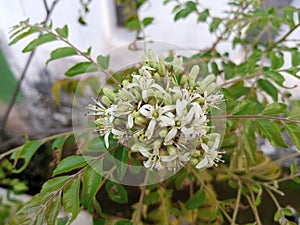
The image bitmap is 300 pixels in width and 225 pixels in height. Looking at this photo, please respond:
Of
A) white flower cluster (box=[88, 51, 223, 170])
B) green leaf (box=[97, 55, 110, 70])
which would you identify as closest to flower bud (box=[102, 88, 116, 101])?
white flower cluster (box=[88, 51, 223, 170])

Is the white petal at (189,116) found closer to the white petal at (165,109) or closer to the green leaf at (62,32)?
the white petal at (165,109)

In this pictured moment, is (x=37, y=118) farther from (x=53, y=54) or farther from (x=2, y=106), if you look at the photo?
(x=53, y=54)

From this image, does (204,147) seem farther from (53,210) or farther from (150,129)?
(53,210)

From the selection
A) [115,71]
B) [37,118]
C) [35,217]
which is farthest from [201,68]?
[37,118]

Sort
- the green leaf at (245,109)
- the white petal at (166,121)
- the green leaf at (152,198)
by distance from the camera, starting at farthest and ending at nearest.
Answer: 1. the green leaf at (152,198)
2. the green leaf at (245,109)
3. the white petal at (166,121)

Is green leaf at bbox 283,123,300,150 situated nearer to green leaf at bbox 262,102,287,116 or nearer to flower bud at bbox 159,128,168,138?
green leaf at bbox 262,102,287,116

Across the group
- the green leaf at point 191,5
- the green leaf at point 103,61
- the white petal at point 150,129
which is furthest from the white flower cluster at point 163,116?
the green leaf at point 191,5
